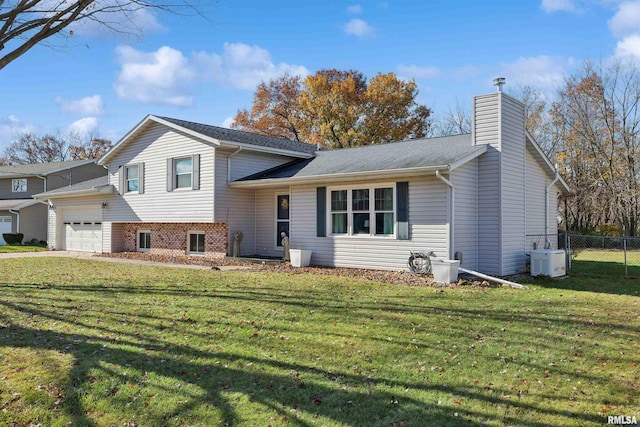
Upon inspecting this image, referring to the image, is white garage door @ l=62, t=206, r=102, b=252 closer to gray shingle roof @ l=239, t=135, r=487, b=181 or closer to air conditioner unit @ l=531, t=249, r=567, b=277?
gray shingle roof @ l=239, t=135, r=487, b=181

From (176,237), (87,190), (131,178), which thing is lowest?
(176,237)

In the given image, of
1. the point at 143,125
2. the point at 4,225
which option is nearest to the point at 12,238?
the point at 4,225

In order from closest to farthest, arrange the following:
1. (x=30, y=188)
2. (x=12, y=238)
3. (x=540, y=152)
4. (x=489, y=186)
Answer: (x=489, y=186) < (x=540, y=152) < (x=12, y=238) < (x=30, y=188)

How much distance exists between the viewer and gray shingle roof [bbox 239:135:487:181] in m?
12.0

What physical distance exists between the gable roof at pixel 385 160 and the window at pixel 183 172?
2.14 meters

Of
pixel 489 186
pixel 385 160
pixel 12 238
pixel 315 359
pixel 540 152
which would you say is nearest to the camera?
pixel 315 359

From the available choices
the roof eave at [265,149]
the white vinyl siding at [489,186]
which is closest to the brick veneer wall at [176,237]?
the roof eave at [265,149]

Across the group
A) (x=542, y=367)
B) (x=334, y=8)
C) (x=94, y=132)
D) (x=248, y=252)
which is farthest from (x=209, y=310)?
(x=94, y=132)

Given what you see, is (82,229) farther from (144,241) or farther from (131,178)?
(131,178)

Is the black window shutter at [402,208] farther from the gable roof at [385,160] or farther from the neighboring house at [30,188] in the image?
the neighboring house at [30,188]

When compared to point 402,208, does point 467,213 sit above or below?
below

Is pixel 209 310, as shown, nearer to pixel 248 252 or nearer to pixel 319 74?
pixel 248 252

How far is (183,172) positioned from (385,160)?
7834 millimetres

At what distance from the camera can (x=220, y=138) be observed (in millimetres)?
15805
